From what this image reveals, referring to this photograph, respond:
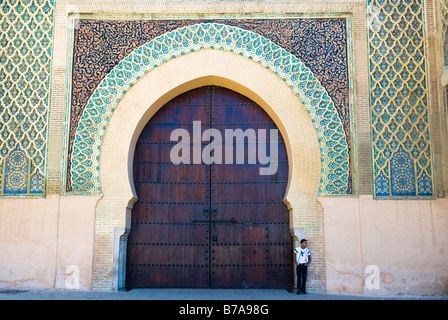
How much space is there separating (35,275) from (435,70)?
5.25 m

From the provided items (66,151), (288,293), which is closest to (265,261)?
(288,293)

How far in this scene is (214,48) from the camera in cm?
629

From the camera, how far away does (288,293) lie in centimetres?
591

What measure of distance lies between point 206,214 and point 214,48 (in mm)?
2032

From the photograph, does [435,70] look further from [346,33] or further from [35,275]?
[35,275]

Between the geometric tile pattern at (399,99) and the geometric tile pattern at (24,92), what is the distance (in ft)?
12.9

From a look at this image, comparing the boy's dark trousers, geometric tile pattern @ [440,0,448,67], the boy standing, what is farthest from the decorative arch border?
geometric tile pattern @ [440,0,448,67]

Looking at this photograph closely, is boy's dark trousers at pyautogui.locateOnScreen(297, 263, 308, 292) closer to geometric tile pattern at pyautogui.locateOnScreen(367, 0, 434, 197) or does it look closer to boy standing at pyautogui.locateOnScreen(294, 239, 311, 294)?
boy standing at pyautogui.locateOnScreen(294, 239, 311, 294)

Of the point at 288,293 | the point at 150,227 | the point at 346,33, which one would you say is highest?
the point at 346,33

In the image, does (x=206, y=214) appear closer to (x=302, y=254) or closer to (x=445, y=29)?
(x=302, y=254)

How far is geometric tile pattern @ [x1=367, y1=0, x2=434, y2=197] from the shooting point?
598 centimetres

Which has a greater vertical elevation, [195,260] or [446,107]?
[446,107]

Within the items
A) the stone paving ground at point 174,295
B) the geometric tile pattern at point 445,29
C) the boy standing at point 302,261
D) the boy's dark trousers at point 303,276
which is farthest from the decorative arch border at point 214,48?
the geometric tile pattern at point 445,29

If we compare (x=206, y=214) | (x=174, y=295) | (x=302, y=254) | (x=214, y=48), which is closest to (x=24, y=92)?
(x=214, y=48)
